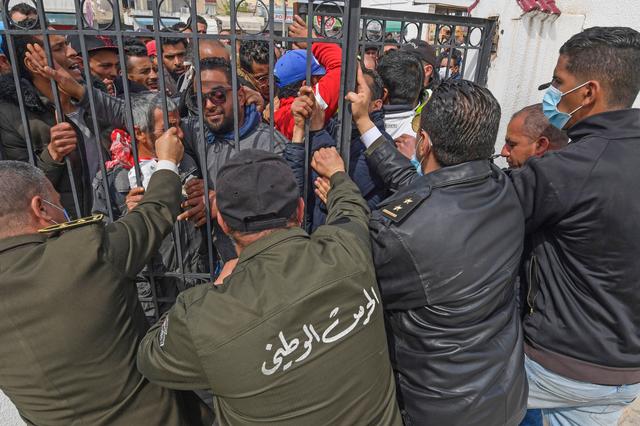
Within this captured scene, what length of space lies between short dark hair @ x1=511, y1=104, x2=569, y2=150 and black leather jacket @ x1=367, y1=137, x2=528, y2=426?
701 mm

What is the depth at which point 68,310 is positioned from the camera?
1.34 m

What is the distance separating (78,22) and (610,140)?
2.15 meters

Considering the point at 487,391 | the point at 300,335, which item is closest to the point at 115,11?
the point at 300,335

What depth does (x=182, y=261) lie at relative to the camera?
223cm

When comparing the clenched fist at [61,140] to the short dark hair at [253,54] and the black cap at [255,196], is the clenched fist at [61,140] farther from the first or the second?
the short dark hair at [253,54]

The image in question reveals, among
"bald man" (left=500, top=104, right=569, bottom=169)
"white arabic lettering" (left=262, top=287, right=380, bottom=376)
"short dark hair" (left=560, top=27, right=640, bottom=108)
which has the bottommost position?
"white arabic lettering" (left=262, top=287, right=380, bottom=376)

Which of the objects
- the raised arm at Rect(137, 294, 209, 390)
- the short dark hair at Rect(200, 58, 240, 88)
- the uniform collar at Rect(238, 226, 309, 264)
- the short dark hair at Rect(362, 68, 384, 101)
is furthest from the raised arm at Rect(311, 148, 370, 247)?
the short dark hair at Rect(200, 58, 240, 88)

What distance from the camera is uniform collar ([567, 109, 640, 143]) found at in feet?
5.10

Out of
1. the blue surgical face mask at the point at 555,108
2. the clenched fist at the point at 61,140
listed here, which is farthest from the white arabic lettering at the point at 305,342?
the clenched fist at the point at 61,140

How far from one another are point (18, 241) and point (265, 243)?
83cm

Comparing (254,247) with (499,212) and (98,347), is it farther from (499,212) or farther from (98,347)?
(499,212)

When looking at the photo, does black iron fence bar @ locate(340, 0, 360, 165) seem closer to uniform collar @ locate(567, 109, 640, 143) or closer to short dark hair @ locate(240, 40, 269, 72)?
uniform collar @ locate(567, 109, 640, 143)

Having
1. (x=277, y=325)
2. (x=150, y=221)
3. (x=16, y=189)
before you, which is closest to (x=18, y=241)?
(x=16, y=189)

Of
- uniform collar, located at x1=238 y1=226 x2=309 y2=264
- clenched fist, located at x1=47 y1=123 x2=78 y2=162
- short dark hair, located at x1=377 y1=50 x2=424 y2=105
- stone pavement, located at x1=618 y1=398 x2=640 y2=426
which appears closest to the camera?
uniform collar, located at x1=238 y1=226 x2=309 y2=264
